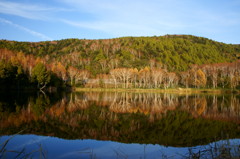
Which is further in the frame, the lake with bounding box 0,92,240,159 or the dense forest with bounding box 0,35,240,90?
the dense forest with bounding box 0,35,240,90

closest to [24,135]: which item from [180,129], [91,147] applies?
[91,147]

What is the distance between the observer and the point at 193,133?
13945 millimetres

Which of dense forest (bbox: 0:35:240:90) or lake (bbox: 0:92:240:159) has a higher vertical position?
dense forest (bbox: 0:35:240:90)

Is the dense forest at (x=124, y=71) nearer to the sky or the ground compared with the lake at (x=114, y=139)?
nearer to the sky

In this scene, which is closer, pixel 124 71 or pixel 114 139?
pixel 114 139

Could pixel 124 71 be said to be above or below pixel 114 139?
above

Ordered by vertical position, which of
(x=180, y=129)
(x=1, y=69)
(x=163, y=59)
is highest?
(x=163, y=59)

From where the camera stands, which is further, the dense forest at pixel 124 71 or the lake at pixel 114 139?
the dense forest at pixel 124 71

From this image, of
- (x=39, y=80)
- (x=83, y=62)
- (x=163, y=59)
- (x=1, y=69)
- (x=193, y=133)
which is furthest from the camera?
(x=163, y=59)

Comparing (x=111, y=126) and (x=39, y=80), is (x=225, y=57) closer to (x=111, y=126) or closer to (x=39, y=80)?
(x=39, y=80)

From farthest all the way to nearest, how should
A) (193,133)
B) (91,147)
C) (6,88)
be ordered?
1. (6,88)
2. (193,133)
3. (91,147)

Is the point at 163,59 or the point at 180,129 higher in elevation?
the point at 163,59

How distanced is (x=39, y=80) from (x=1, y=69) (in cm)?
1496

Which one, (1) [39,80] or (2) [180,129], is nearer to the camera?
(2) [180,129]
